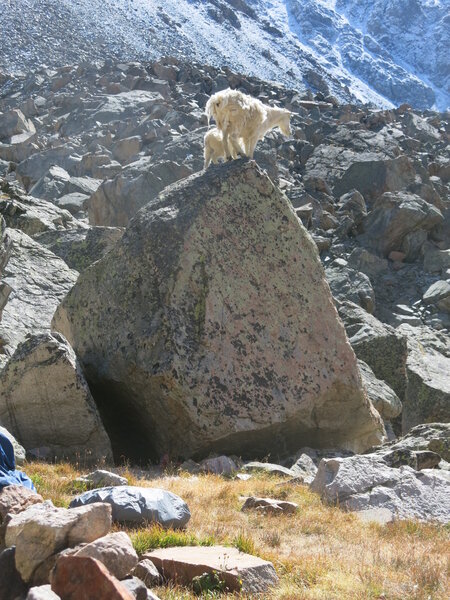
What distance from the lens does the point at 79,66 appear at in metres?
68.0

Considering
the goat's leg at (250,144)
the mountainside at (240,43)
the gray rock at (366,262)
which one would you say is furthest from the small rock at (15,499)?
the mountainside at (240,43)

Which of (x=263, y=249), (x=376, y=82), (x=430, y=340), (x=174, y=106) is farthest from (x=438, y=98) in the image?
(x=263, y=249)

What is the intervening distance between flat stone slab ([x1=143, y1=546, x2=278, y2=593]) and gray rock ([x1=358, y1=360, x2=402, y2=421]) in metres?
9.12

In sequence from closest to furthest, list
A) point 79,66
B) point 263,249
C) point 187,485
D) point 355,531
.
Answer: point 355,531 < point 187,485 < point 263,249 < point 79,66

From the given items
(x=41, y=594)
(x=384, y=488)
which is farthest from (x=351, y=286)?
(x=41, y=594)

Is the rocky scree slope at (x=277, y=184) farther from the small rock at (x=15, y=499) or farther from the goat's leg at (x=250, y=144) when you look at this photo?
the small rock at (x=15, y=499)

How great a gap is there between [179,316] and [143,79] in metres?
56.6

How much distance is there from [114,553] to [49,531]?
0.50 m

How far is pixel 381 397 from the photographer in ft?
46.8

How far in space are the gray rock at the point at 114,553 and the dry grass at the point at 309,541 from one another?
340 millimetres

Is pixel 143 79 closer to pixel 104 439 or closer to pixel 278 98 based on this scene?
pixel 278 98

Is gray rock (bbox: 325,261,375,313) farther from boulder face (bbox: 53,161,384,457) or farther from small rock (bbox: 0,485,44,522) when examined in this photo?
small rock (bbox: 0,485,44,522)

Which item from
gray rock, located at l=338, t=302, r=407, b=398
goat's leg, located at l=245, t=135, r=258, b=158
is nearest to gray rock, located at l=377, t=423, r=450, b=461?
goat's leg, located at l=245, t=135, r=258, b=158

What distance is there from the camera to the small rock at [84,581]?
4.11m
